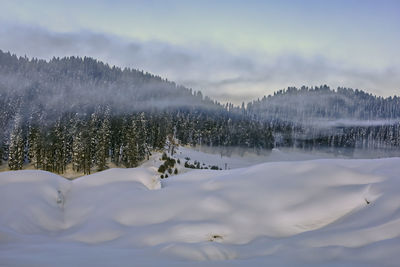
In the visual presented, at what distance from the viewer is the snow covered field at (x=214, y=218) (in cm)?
503

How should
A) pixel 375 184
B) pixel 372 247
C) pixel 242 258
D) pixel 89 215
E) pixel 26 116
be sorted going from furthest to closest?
pixel 26 116, pixel 89 215, pixel 375 184, pixel 242 258, pixel 372 247

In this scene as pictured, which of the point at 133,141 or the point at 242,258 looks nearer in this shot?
the point at 242,258

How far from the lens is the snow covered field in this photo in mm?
5027

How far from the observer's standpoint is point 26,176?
971cm

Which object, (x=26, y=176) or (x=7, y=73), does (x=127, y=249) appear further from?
(x=7, y=73)

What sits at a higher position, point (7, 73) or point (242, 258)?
point (7, 73)

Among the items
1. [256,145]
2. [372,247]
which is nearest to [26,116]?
[256,145]

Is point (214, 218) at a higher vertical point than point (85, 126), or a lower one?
lower

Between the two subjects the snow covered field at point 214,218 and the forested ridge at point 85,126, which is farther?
the forested ridge at point 85,126

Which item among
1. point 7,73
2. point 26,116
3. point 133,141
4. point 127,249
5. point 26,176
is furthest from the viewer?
point 7,73

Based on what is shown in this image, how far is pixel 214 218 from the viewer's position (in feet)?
23.7

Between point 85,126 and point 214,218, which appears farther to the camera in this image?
point 85,126

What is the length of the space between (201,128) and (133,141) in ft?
223

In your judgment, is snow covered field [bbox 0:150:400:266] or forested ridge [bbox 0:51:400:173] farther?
forested ridge [bbox 0:51:400:173]
